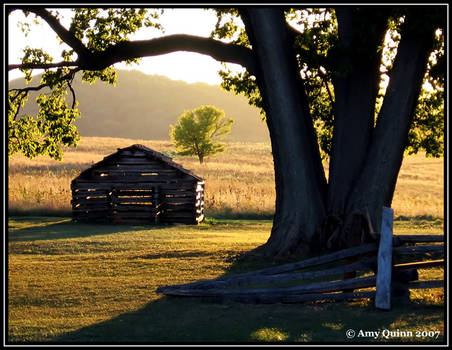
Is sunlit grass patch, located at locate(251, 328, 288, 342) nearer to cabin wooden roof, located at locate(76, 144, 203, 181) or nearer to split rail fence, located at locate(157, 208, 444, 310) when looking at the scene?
split rail fence, located at locate(157, 208, 444, 310)

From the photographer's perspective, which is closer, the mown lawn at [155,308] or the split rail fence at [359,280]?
the mown lawn at [155,308]

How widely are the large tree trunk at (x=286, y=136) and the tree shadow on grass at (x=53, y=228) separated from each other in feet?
30.0

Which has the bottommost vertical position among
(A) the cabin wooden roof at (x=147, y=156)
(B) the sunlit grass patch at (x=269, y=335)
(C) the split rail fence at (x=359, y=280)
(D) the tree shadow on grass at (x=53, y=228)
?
(D) the tree shadow on grass at (x=53, y=228)

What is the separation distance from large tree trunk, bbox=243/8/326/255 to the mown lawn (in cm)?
124

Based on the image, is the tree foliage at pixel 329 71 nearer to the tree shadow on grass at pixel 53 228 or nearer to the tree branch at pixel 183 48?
the tree branch at pixel 183 48

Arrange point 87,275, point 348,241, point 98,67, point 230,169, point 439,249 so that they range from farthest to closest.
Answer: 1. point 230,169
2. point 98,67
3. point 348,241
4. point 87,275
5. point 439,249

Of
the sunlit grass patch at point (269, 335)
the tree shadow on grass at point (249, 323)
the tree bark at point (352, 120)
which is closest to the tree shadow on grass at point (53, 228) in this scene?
the tree bark at point (352, 120)

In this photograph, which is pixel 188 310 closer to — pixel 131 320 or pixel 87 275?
pixel 131 320

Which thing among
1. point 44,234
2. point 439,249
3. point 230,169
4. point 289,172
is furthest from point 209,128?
point 439,249

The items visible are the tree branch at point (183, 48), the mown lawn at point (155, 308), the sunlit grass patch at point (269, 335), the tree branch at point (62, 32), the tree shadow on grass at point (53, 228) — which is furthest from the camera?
the tree shadow on grass at point (53, 228)

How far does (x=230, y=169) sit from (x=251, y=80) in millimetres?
41067

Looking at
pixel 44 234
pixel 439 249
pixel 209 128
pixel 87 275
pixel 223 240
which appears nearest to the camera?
pixel 439 249

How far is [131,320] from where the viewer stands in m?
8.53

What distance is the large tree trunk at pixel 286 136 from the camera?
44.2 feet
